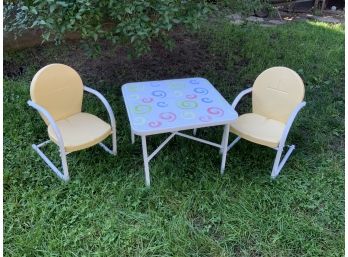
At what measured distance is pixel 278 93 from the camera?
9.43ft

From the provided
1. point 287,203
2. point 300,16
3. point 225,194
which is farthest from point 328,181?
point 300,16

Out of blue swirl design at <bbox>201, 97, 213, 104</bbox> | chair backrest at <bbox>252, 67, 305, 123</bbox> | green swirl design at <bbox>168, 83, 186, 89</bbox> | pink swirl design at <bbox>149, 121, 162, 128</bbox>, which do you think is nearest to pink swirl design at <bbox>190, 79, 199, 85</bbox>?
green swirl design at <bbox>168, 83, 186, 89</bbox>

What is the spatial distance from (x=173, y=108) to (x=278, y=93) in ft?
3.17

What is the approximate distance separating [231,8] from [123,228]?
2672mm

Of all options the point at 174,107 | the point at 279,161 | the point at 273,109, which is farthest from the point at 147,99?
the point at 279,161

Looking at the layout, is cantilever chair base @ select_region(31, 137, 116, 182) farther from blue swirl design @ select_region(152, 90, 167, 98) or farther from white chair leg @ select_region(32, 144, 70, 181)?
blue swirl design @ select_region(152, 90, 167, 98)

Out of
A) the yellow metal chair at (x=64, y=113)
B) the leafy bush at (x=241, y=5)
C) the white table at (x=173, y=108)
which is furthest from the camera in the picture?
the leafy bush at (x=241, y=5)

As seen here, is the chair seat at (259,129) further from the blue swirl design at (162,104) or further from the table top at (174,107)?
the blue swirl design at (162,104)

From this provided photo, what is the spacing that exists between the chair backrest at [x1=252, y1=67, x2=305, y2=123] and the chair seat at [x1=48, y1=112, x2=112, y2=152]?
1.40m

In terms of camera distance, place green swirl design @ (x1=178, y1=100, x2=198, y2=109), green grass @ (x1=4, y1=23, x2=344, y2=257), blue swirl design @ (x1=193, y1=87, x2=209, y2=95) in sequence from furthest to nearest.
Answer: blue swirl design @ (x1=193, y1=87, x2=209, y2=95), green swirl design @ (x1=178, y1=100, x2=198, y2=109), green grass @ (x1=4, y1=23, x2=344, y2=257)

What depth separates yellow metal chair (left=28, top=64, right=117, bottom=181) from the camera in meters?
2.56

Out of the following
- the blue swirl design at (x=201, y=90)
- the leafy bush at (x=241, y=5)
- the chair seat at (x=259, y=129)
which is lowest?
the chair seat at (x=259, y=129)

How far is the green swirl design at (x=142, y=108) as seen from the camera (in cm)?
258

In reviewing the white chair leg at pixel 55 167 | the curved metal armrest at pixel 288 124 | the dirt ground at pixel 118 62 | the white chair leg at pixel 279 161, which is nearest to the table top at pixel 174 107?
the curved metal armrest at pixel 288 124
